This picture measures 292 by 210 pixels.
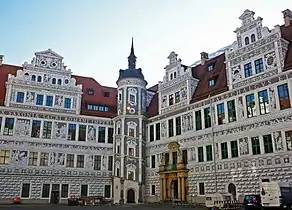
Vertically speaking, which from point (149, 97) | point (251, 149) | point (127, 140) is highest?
point (149, 97)

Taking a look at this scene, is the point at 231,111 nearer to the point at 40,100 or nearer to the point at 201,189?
the point at 201,189

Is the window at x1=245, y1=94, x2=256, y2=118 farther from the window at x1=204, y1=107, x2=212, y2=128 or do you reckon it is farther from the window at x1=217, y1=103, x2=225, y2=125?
the window at x1=204, y1=107, x2=212, y2=128

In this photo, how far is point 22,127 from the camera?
31688 millimetres

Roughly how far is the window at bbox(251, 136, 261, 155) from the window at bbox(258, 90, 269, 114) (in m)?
1.97

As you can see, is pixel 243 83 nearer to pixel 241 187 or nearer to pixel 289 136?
pixel 289 136

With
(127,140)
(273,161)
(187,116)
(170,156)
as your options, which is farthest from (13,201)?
(273,161)

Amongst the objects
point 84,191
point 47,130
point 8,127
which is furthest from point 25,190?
point 8,127

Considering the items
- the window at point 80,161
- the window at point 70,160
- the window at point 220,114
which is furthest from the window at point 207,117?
the window at point 70,160

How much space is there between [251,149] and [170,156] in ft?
29.0

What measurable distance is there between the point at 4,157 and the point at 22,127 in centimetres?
318

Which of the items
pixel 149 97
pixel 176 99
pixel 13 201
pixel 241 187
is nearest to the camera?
pixel 241 187

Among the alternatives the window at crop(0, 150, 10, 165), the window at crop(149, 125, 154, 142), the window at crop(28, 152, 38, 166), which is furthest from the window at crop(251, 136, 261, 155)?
the window at crop(0, 150, 10, 165)

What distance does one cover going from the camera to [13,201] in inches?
1154

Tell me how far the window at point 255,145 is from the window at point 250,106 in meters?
1.75
